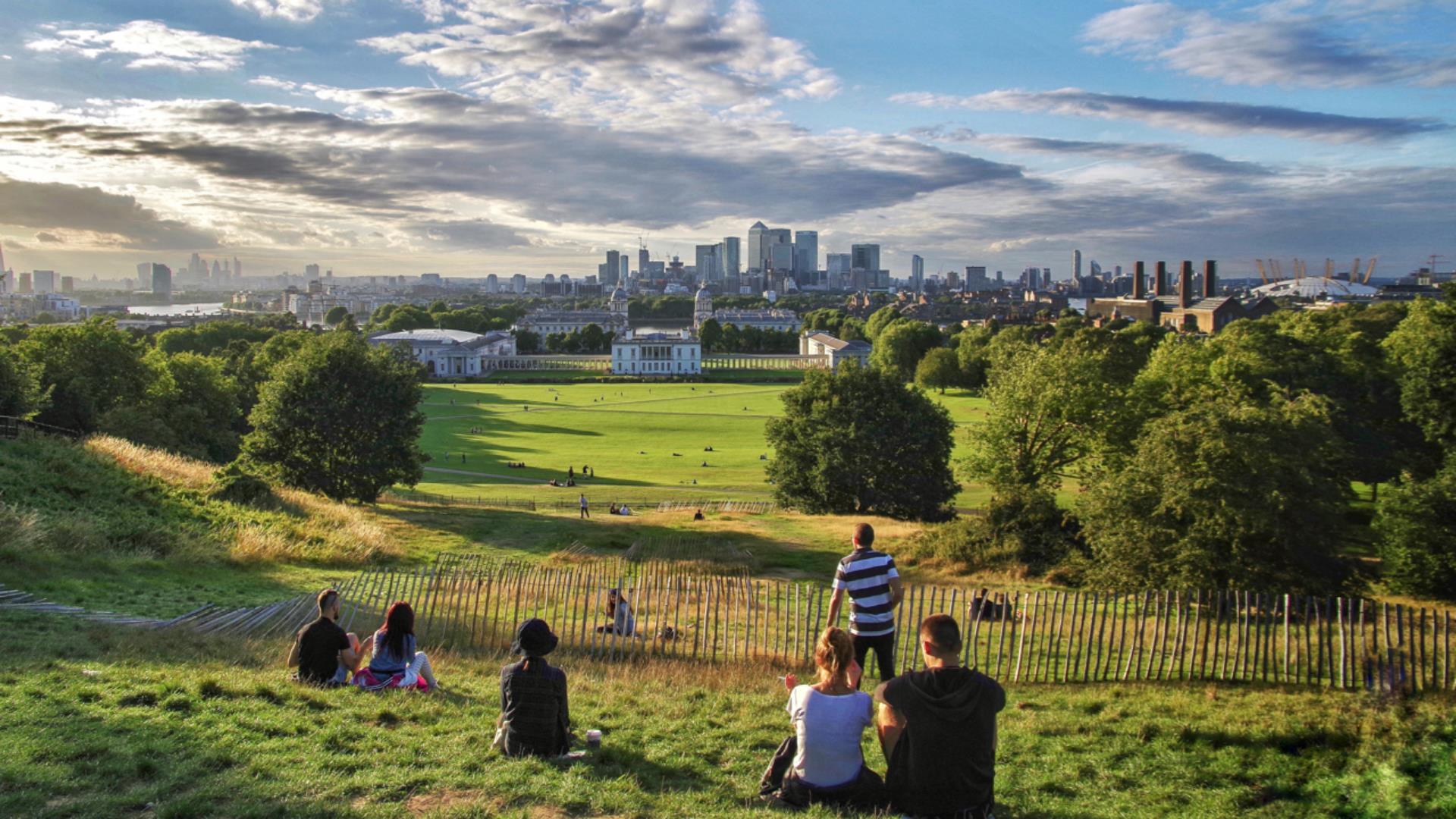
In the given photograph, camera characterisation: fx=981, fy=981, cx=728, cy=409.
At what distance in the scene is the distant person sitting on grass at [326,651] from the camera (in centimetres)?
896

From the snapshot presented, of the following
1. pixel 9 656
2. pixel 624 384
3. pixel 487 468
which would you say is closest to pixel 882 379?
pixel 487 468

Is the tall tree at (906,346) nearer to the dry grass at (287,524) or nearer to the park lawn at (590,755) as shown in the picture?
the dry grass at (287,524)

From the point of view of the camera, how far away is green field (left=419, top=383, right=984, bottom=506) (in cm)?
4441

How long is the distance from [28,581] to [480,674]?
307 inches

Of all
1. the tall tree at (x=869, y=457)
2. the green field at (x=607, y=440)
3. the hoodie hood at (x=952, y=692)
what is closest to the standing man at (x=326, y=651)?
the hoodie hood at (x=952, y=692)

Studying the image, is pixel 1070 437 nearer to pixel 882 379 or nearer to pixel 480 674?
pixel 882 379

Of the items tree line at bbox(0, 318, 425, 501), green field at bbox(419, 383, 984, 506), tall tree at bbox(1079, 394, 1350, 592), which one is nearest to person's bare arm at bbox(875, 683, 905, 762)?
tall tree at bbox(1079, 394, 1350, 592)

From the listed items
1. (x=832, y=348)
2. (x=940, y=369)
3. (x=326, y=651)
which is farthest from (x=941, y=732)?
(x=832, y=348)

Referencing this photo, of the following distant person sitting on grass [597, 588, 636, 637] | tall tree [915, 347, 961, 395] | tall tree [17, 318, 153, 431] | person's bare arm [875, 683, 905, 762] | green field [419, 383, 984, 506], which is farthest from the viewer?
tall tree [915, 347, 961, 395]

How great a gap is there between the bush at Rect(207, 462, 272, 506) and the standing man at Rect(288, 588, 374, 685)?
1718 centimetres

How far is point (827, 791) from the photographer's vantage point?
620 centimetres

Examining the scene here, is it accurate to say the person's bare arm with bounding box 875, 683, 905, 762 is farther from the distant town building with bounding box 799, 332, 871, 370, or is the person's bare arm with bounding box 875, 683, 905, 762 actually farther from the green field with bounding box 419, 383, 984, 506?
the distant town building with bounding box 799, 332, 871, 370

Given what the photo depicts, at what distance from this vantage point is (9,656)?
9109 millimetres

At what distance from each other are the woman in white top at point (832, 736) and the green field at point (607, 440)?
34.0m
